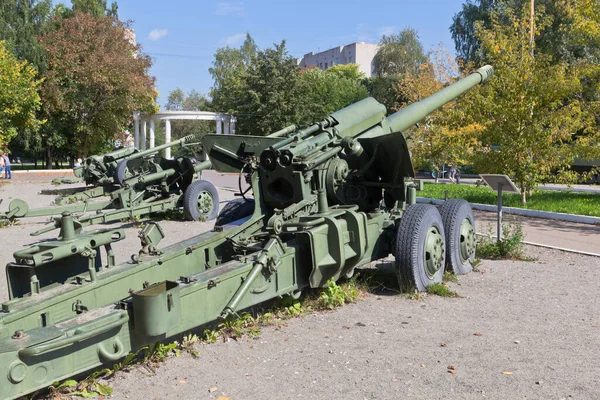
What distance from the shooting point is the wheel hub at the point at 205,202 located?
12.2m

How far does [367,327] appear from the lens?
4996 mm

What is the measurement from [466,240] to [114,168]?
1075 centimetres

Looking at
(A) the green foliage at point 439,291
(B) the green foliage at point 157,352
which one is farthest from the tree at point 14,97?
(B) the green foliage at point 157,352

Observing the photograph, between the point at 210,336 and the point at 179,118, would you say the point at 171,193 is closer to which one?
the point at 210,336

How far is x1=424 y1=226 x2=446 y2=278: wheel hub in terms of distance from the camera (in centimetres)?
591

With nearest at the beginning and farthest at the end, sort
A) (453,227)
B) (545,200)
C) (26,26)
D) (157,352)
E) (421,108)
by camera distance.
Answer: (157,352) < (453,227) < (421,108) < (545,200) < (26,26)

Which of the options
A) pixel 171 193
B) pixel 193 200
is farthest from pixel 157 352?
pixel 171 193

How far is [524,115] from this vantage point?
1304 centimetres

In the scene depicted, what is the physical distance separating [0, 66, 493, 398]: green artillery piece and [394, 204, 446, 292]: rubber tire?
11mm

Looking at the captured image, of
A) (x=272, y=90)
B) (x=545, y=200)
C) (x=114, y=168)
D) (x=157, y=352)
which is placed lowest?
(x=157, y=352)

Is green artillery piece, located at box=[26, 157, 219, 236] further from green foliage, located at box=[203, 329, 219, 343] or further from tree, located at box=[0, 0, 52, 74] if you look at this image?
tree, located at box=[0, 0, 52, 74]

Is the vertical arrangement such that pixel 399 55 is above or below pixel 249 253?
above

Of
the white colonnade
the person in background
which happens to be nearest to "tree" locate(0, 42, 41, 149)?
the person in background

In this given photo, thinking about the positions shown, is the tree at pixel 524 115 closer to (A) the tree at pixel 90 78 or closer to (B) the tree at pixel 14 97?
(B) the tree at pixel 14 97
